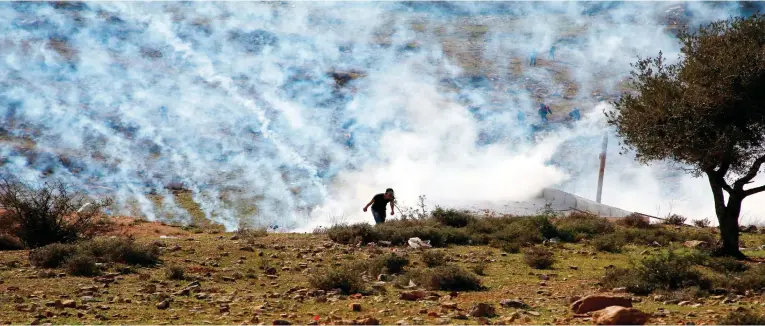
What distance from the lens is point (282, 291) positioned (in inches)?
504

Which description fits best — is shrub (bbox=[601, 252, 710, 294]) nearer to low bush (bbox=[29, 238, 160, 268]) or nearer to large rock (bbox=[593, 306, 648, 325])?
large rock (bbox=[593, 306, 648, 325])

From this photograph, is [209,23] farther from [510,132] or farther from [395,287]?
[395,287]

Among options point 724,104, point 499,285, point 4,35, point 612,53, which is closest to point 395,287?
point 499,285

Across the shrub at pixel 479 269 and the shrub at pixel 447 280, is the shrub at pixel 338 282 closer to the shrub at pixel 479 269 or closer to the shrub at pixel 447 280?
the shrub at pixel 447 280

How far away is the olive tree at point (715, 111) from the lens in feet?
50.7

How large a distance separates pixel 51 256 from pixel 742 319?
408 inches

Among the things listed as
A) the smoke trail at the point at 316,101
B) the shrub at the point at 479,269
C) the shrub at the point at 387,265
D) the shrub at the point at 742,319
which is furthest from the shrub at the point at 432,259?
the smoke trail at the point at 316,101

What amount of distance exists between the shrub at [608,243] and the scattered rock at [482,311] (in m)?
7.96

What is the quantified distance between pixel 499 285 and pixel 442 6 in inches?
2245

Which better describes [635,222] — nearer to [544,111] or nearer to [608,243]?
[608,243]

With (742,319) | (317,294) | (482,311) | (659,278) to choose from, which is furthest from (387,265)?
(742,319)

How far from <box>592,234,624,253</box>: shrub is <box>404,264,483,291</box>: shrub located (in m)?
5.59

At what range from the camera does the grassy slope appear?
10.5m

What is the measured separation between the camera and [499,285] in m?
13.7
